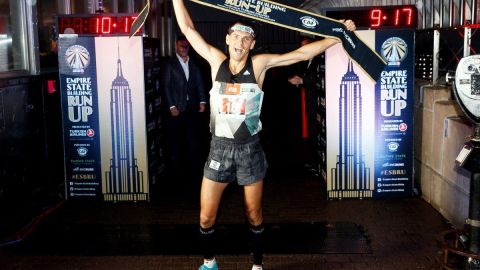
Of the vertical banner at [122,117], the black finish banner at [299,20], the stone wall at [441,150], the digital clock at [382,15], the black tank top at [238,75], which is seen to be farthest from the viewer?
the vertical banner at [122,117]

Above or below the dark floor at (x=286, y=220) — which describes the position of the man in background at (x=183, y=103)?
above

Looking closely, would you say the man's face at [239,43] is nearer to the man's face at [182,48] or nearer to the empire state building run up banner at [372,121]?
the empire state building run up banner at [372,121]

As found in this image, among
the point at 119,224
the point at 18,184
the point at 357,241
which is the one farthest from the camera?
the point at 18,184

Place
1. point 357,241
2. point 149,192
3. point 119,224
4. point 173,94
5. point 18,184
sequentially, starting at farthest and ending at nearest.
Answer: point 173,94 < point 149,192 < point 18,184 < point 119,224 < point 357,241

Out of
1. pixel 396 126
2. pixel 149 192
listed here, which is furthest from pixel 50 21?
pixel 396 126

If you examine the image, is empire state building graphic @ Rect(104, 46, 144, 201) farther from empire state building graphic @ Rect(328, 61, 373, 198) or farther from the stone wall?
the stone wall

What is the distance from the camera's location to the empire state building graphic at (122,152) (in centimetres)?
768

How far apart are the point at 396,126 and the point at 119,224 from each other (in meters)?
3.49

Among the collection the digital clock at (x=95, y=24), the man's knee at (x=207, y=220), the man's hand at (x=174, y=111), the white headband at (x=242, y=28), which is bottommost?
the man's knee at (x=207, y=220)

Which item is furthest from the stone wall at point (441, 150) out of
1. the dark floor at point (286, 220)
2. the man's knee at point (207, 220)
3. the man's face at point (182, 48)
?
the man's face at point (182, 48)

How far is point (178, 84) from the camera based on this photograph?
8945mm

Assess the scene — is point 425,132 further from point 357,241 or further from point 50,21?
point 50,21

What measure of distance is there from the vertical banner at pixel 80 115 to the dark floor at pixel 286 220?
31 centimetres

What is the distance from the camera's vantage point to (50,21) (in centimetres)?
939
